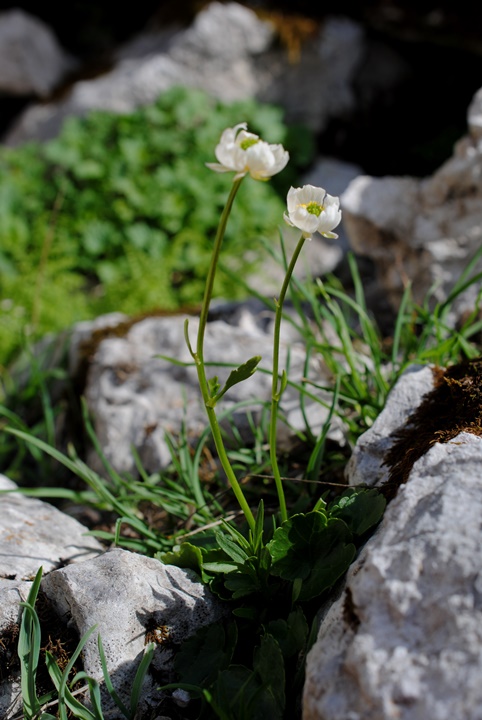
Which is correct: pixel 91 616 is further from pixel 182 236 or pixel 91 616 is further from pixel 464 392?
pixel 182 236

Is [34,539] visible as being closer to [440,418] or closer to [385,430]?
[385,430]

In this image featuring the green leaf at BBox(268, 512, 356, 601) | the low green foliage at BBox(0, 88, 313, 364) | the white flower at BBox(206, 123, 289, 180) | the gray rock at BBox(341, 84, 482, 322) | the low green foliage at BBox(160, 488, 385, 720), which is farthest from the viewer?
the low green foliage at BBox(0, 88, 313, 364)

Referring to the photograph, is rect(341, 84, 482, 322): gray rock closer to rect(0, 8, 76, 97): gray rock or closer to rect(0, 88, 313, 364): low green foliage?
rect(0, 88, 313, 364): low green foliage

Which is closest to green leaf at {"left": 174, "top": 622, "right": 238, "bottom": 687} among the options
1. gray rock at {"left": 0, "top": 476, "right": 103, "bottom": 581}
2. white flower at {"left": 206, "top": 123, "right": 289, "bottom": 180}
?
gray rock at {"left": 0, "top": 476, "right": 103, "bottom": 581}

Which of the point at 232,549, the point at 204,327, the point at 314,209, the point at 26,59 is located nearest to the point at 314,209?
the point at 314,209

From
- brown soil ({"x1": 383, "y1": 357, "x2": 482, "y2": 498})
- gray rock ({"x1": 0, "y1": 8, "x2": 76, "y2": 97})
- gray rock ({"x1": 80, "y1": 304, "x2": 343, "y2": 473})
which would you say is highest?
brown soil ({"x1": 383, "y1": 357, "x2": 482, "y2": 498})

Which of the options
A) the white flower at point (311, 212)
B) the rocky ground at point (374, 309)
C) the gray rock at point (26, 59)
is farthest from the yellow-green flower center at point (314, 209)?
the gray rock at point (26, 59)

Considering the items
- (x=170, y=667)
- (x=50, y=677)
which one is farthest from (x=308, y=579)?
(x=50, y=677)
